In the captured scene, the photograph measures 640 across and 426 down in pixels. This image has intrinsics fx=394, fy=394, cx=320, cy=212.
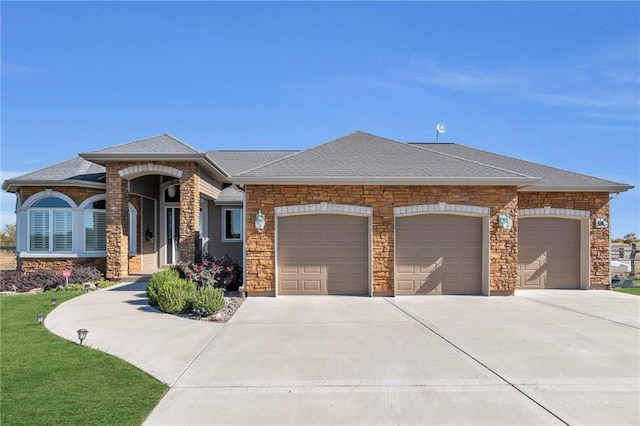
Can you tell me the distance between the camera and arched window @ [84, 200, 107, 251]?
47.8 feet

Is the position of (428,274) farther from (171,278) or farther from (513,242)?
(171,278)

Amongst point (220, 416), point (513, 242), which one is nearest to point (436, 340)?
point (220, 416)

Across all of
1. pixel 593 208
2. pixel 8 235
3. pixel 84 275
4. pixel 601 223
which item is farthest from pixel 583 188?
pixel 8 235

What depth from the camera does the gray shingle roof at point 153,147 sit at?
13195mm

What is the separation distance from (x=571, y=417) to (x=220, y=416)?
3854 mm

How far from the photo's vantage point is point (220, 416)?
4309 mm

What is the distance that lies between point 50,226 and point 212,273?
7.76 m

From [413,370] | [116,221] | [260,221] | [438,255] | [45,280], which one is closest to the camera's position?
[413,370]

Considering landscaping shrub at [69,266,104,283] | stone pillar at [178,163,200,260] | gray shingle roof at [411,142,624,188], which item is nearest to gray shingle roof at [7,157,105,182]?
landscaping shrub at [69,266,104,283]

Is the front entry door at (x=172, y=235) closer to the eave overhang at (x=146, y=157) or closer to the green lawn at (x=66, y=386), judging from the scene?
the eave overhang at (x=146, y=157)

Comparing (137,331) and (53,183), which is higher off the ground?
(53,183)

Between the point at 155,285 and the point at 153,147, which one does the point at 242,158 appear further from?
the point at 155,285

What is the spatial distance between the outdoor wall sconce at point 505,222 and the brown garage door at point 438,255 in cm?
60

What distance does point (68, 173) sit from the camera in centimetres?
1487
